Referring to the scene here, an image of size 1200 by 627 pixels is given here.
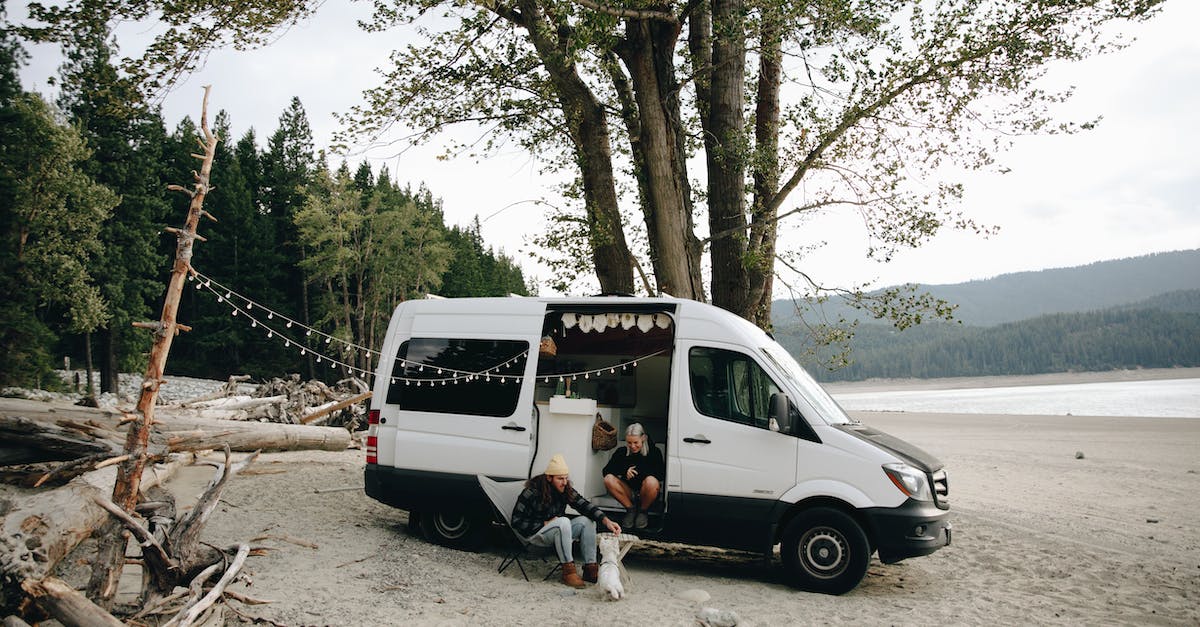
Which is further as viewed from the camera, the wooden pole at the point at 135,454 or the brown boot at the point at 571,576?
the brown boot at the point at 571,576

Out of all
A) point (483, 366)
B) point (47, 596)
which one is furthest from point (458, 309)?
point (47, 596)

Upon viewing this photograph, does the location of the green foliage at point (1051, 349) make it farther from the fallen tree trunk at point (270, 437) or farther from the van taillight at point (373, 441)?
the van taillight at point (373, 441)

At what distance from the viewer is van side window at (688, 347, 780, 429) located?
7113mm

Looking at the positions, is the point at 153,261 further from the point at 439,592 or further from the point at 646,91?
the point at 439,592

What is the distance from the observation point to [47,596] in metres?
4.35

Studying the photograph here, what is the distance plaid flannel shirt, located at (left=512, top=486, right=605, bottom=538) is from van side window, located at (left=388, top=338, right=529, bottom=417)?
3.26 feet

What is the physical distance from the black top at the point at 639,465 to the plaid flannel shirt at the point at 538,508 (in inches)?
24.8

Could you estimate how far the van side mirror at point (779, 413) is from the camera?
6648 mm

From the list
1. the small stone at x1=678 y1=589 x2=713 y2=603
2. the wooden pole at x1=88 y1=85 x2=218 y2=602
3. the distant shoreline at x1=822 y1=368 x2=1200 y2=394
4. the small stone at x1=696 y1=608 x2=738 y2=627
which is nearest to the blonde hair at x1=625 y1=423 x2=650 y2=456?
the small stone at x1=678 y1=589 x2=713 y2=603

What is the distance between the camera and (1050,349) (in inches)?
4417

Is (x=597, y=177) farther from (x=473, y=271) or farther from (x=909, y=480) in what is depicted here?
(x=473, y=271)

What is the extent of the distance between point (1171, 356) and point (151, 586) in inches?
5051

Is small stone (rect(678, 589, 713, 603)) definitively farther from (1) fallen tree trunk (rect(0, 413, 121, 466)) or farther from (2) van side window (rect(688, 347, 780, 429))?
(1) fallen tree trunk (rect(0, 413, 121, 466))

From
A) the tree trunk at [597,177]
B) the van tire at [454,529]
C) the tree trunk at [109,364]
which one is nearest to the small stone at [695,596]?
the van tire at [454,529]
